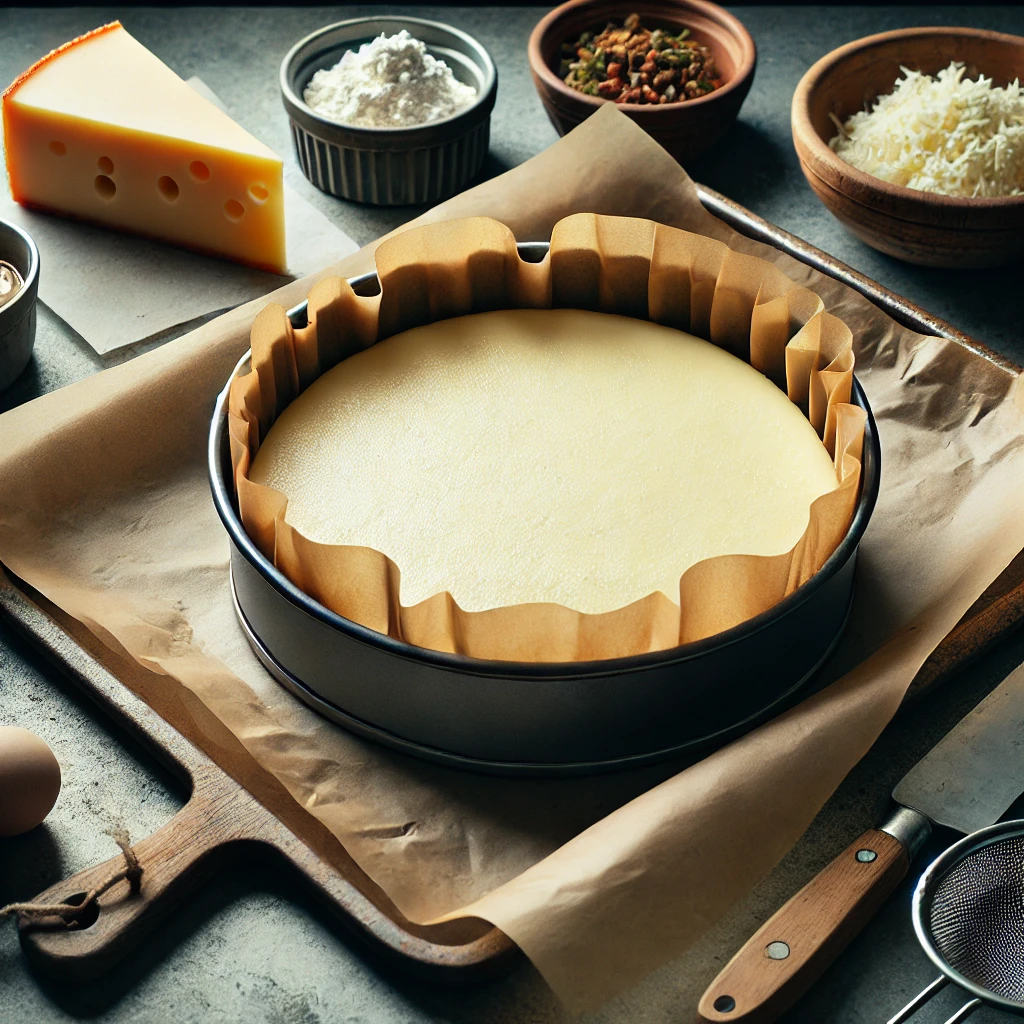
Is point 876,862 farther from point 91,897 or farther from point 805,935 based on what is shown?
point 91,897

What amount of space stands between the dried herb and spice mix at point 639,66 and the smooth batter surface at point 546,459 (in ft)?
1.72

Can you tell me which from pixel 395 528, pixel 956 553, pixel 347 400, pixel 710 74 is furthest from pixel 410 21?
pixel 956 553

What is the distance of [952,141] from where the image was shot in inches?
61.8

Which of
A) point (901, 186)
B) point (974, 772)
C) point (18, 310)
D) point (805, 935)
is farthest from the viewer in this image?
point (901, 186)

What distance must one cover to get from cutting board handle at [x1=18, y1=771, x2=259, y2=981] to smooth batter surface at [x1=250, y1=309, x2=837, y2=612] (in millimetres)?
229

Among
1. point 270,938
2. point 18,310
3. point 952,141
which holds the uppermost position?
point 952,141

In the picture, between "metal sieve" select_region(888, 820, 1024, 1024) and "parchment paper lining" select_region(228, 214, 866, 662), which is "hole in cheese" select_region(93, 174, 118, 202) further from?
"metal sieve" select_region(888, 820, 1024, 1024)

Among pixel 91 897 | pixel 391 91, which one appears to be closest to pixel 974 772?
pixel 91 897

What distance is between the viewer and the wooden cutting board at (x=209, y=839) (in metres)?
0.91

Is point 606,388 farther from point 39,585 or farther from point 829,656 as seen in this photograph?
point 39,585

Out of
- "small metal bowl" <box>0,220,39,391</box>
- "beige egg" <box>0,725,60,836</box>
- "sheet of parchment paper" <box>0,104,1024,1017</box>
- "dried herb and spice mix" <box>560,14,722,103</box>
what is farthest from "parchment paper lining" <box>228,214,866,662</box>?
"dried herb and spice mix" <box>560,14,722,103</box>

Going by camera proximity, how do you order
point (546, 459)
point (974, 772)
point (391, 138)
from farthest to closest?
1. point (391, 138)
2. point (546, 459)
3. point (974, 772)

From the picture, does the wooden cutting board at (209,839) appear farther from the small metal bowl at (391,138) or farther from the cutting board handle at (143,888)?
the small metal bowl at (391,138)

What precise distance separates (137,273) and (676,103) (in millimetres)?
760
